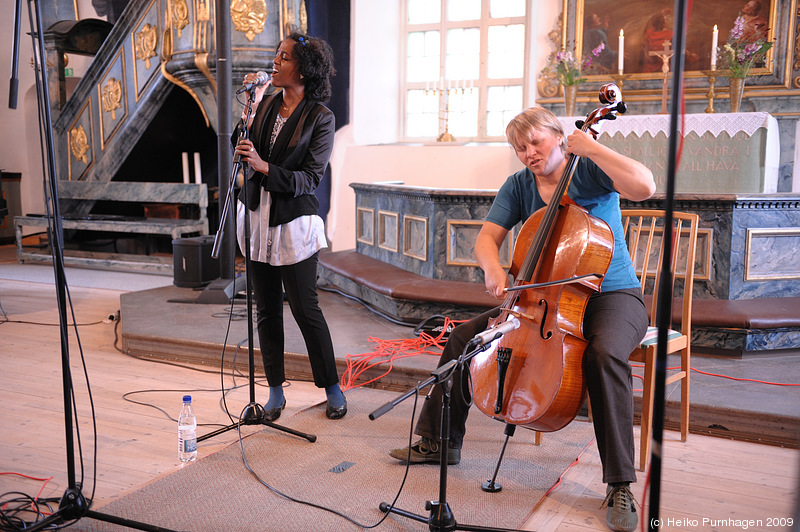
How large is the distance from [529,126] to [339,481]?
56.4 inches

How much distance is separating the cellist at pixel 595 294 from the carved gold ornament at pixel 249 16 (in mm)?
4652

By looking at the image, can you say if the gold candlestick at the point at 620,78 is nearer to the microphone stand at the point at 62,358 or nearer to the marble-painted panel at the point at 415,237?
the marble-painted panel at the point at 415,237

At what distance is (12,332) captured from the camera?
16.3ft

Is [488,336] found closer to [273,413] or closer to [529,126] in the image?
[529,126]

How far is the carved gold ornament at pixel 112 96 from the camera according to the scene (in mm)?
8031

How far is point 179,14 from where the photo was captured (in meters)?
6.91

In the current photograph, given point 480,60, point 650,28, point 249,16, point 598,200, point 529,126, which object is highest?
point 249,16

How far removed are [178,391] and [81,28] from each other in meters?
7.00

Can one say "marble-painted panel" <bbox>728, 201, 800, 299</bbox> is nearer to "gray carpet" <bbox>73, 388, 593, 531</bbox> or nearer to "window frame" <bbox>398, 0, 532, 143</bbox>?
"gray carpet" <bbox>73, 388, 593, 531</bbox>

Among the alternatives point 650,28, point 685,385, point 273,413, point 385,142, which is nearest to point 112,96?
point 385,142

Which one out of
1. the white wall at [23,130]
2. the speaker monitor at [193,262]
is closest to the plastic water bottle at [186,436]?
the speaker monitor at [193,262]

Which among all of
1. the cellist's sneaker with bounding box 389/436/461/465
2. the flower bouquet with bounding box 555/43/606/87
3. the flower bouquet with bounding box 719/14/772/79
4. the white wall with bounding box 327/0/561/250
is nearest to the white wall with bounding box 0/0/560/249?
the white wall with bounding box 327/0/561/250

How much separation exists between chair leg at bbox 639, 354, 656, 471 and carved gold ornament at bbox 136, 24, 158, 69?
21.7ft

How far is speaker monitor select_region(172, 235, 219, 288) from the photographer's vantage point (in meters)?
5.82
